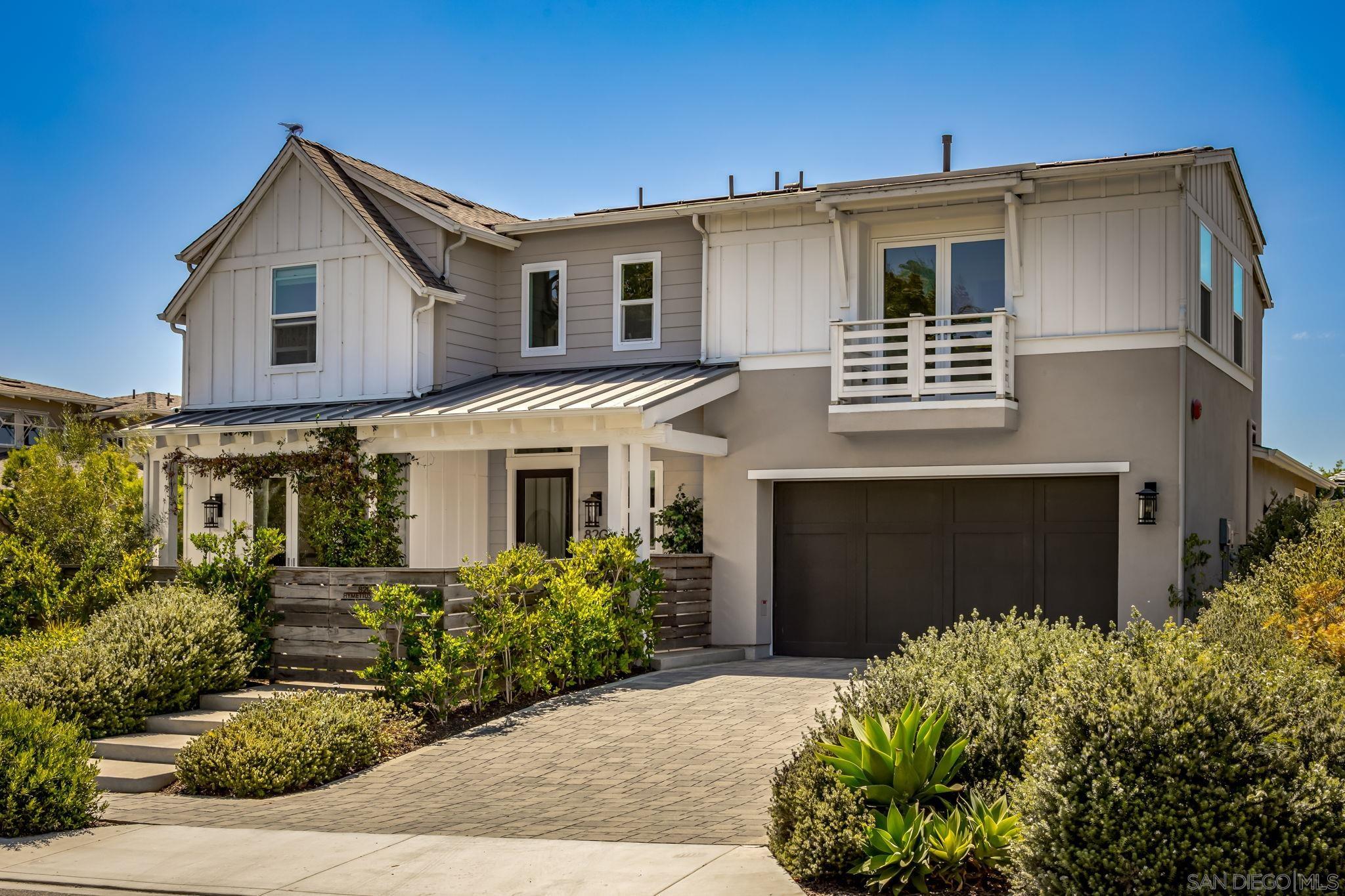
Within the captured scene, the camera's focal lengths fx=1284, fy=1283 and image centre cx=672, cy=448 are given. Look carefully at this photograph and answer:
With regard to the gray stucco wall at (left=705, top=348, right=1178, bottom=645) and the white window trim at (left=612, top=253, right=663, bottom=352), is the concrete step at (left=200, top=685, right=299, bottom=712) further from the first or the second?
the white window trim at (left=612, top=253, right=663, bottom=352)

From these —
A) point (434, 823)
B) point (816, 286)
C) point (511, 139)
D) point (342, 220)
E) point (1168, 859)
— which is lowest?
point (434, 823)

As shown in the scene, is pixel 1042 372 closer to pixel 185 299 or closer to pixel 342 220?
pixel 342 220

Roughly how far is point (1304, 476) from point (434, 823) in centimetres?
2054

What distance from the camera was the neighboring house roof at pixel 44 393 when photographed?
37.5 m

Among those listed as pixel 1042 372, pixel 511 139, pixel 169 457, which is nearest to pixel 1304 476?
pixel 1042 372

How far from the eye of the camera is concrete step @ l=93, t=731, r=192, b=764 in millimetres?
12164

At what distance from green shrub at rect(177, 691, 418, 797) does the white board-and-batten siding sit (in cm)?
805

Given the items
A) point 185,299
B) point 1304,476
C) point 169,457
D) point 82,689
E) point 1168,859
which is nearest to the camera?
point 1168,859

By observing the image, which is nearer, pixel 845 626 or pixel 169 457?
pixel 845 626

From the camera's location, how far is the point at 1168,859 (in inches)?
242

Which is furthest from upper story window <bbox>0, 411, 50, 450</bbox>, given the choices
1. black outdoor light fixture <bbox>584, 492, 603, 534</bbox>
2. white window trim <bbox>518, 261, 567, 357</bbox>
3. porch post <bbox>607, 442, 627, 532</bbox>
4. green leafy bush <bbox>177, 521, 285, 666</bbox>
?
porch post <bbox>607, 442, 627, 532</bbox>

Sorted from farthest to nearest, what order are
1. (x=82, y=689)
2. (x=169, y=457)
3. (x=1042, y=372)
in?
(x=169, y=457) → (x=1042, y=372) → (x=82, y=689)

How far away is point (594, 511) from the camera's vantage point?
19.2m

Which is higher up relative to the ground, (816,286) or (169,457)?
(816,286)
